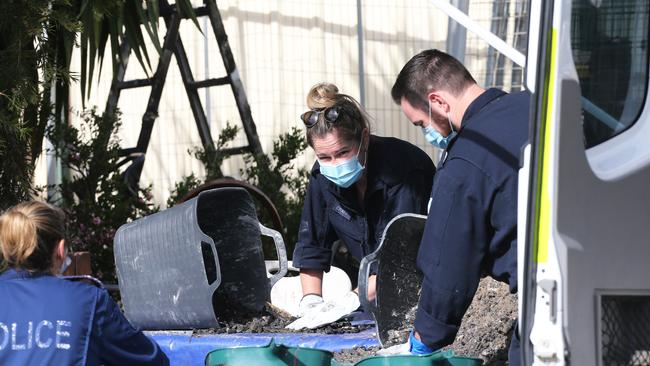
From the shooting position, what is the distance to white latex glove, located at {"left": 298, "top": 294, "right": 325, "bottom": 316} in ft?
13.9

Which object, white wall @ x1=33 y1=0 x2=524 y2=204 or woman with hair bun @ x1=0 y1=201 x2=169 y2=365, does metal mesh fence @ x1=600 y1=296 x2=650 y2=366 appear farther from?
white wall @ x1=33 y1=0 x2=524 y2=204

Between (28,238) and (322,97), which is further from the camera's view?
(322,97)

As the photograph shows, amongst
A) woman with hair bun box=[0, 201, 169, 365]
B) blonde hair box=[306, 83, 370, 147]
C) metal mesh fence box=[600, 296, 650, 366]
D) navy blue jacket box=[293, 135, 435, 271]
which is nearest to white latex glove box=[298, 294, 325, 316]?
navy blue jacket box=[293, 135, 435, 271]

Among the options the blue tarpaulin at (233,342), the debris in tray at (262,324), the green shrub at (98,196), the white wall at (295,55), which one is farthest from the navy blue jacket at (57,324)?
the white wall at (295,55)

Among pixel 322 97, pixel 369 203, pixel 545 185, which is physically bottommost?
pixel 369 203

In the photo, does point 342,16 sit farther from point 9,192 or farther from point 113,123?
point 9,192

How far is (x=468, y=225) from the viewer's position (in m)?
2.81

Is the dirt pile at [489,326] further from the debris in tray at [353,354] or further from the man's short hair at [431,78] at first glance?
the man's short hair at [431,78]

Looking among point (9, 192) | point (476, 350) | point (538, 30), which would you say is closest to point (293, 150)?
point (9, 192)

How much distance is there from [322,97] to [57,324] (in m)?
1.61

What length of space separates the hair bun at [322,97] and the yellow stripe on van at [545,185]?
6.11 ft

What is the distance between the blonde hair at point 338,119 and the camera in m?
4.05

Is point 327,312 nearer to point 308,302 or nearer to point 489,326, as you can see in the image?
point 308,302

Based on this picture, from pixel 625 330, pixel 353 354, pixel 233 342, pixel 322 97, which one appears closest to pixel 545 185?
pixel 625 330
